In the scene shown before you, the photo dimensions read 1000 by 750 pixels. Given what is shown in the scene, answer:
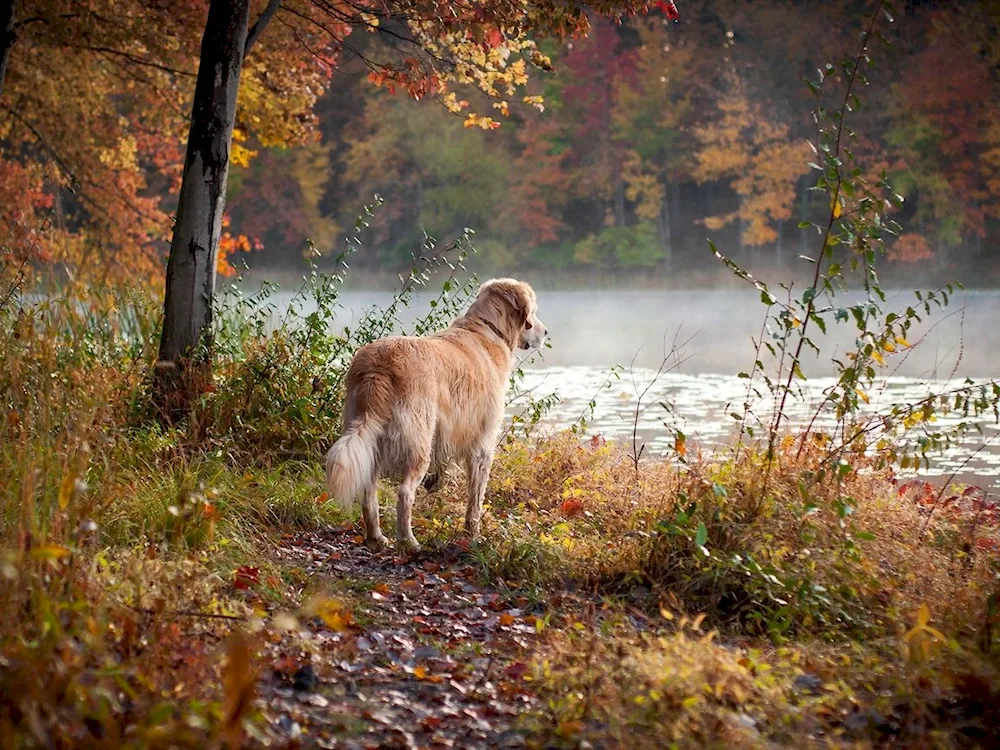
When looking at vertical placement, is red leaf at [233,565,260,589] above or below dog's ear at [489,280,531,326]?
below

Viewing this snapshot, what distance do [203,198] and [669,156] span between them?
1378 inches

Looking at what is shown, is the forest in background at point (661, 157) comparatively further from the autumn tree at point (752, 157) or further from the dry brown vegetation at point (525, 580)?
the dry brown vegetation at point (525, 580)

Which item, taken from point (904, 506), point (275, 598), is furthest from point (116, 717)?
point (904, 506)

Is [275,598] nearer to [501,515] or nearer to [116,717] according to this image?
[116,717]

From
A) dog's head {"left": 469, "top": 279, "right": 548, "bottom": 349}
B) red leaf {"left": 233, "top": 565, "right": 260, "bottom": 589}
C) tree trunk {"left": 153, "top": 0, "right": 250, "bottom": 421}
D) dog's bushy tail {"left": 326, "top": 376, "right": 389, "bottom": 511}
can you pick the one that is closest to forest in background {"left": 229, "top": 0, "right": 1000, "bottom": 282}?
tree trunk {"left": 153, "top": 0, "right": 250, "bottom": 421}

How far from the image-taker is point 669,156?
135 feet

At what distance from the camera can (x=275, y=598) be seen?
478 centimetres

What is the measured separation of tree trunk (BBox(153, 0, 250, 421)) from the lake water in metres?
1.40

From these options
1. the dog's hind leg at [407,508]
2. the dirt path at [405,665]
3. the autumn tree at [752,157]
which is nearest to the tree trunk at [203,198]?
the dog's hind leg at [407,508]

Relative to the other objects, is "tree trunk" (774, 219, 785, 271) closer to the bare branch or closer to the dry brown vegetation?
the bare branch

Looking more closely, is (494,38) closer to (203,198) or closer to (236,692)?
(203,198)

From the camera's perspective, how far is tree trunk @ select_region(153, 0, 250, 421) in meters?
8.01

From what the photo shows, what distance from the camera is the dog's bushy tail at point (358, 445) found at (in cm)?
535

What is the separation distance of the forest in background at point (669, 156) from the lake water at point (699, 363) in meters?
6.91
